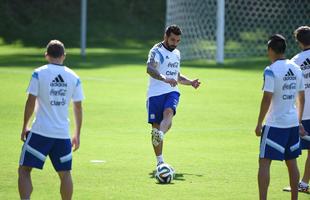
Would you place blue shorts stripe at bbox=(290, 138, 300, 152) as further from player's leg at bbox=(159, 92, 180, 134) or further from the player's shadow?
player's leg at bbox=(159, 92, 180, 134)

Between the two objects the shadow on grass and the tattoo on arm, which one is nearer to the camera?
the tattoo on arm

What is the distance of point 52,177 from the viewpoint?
1076 cm

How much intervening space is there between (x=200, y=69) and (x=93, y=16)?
13.9m

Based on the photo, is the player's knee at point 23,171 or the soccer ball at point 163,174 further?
the soccer ball at point 163,174

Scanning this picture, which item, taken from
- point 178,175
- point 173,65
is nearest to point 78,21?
point 173,65

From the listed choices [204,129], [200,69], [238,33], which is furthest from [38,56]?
[204,129]

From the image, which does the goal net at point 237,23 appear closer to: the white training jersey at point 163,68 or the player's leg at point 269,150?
the white training jersey at point 163,68

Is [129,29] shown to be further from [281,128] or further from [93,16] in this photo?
[281,128]

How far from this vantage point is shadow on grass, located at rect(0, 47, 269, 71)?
86.2 feet

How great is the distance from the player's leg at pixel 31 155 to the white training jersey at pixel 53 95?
0.07 metres

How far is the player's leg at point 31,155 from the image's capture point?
827 cm

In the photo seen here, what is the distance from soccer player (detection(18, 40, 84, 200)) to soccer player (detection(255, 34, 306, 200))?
2.00 m

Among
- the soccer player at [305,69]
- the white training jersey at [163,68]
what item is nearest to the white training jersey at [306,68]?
the soccer player at [305,69]

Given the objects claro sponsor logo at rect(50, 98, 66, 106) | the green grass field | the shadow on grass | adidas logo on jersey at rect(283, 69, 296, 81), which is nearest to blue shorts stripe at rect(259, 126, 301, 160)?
adidas logo on jersey at rect(283, 69, 296, 81)
